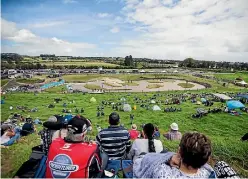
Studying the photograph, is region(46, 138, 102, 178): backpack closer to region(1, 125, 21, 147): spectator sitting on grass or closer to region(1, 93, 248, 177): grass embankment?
region(1, 93, 248, 177): grass embankment

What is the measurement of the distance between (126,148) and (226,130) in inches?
630

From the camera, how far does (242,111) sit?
77.4ft

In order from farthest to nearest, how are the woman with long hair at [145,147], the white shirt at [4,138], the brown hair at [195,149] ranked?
the white shirt at [4,138] → the woman with long hair at [145,147] → the brown hair at [195,149]

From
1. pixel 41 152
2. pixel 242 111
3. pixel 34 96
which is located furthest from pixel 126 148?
pixel 34 96

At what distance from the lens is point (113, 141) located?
12.8 ft

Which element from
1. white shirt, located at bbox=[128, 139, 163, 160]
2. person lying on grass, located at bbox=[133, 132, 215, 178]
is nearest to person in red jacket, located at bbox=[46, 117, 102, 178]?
person lying on grass, located at bbox=[133, 132, 215, 178]

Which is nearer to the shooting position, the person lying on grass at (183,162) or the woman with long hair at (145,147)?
the person lying on grass at (183,162)

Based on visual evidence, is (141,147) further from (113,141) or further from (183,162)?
(183,162)

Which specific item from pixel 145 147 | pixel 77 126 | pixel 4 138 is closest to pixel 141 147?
pixel 145 147

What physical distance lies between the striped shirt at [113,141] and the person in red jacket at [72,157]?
0.92 meters

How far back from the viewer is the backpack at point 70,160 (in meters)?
2.67

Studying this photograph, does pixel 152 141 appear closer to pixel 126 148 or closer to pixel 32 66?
pixel 126 148

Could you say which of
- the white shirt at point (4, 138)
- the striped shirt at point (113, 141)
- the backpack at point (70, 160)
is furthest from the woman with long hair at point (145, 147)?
the white shirt at point (4, 138)

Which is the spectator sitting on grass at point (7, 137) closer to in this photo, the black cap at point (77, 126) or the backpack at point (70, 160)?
the backpack at point (70, 160)
